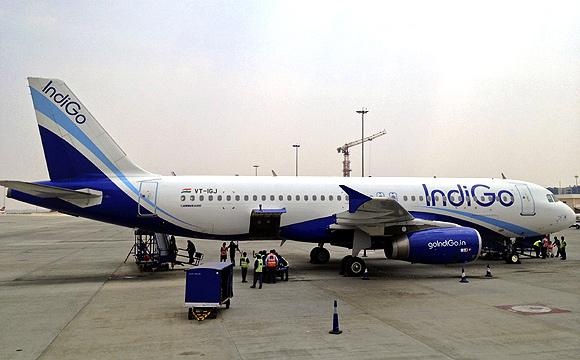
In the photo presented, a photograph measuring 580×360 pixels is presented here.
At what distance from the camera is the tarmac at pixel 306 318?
8.28 meters

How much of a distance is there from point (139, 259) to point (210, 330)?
36.3ft

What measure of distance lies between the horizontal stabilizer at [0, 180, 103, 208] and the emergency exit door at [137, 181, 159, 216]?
1397mm

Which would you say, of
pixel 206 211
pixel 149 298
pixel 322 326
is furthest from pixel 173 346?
pixel 206 211

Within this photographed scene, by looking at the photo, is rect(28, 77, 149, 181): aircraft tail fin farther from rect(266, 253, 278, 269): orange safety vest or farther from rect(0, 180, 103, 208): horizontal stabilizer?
rect(266, 253, 278, 269): orange safety vest

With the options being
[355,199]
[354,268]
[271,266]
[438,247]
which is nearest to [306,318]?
[271,266]

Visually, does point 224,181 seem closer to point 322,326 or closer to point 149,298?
point 149,298

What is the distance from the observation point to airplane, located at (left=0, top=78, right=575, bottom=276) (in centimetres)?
1667

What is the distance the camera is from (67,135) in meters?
17.4

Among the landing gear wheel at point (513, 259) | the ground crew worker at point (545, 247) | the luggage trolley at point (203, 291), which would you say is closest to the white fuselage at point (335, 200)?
the landing gear wheel at point (513, 259)

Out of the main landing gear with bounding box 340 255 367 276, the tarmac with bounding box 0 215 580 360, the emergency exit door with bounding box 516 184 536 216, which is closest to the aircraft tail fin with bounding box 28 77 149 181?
the tarmac with bounding box 0 215 580 360

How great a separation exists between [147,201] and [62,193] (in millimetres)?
2878

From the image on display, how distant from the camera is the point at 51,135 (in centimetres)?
1725

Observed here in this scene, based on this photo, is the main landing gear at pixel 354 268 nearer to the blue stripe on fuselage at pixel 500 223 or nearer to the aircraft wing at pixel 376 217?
the aircraft wing at pixel 376 217

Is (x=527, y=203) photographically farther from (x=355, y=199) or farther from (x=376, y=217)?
(x=355, y=199)
